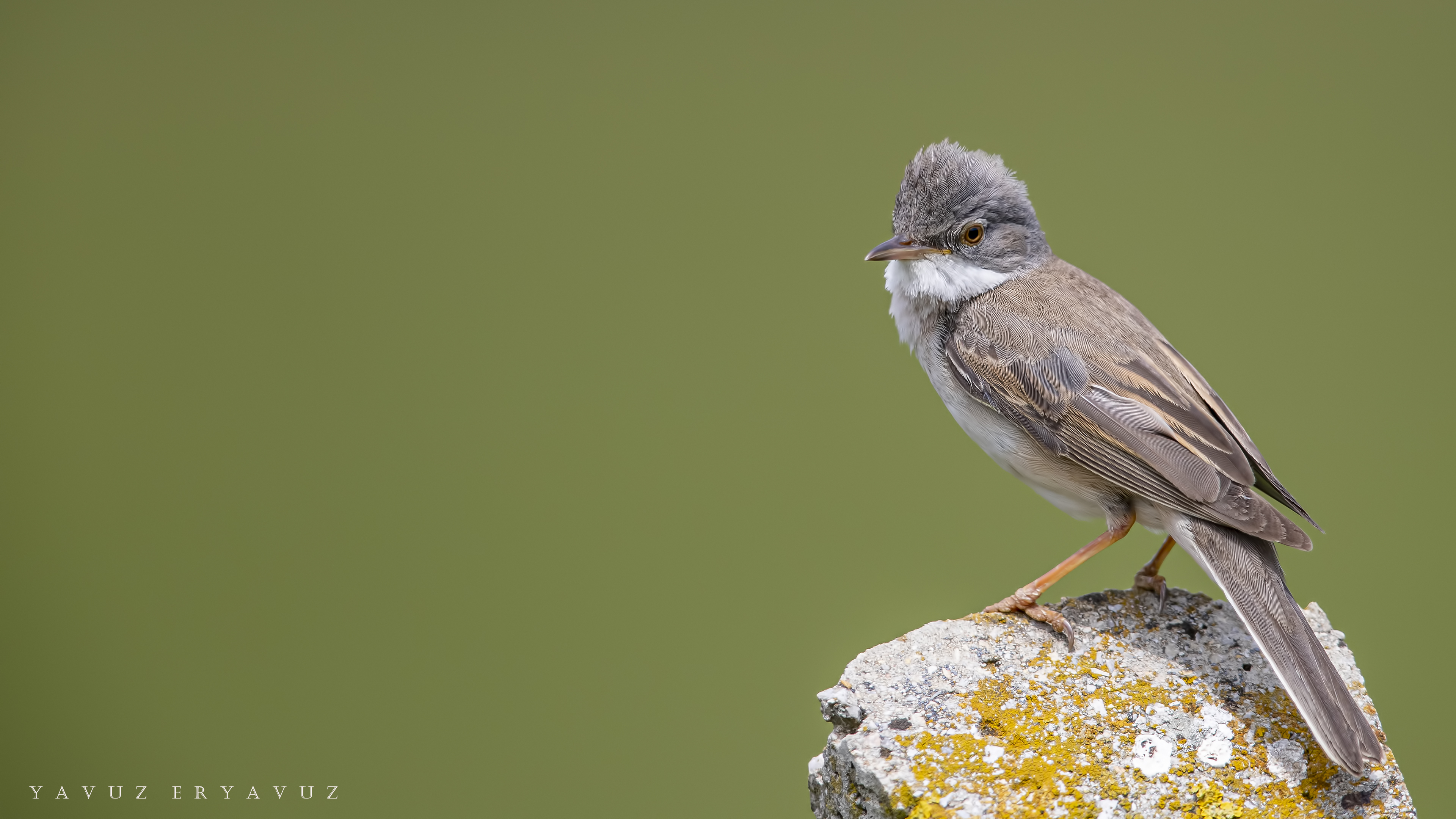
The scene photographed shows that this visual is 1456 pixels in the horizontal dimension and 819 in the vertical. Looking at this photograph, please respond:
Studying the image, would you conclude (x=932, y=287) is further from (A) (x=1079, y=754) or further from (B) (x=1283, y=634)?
(A) (x=1079, y=754)

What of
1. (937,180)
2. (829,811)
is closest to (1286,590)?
(829,811)

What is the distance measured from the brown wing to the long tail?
0.31 ft

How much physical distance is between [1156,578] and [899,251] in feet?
5.18

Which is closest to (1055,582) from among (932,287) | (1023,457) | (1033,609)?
(1033,609)

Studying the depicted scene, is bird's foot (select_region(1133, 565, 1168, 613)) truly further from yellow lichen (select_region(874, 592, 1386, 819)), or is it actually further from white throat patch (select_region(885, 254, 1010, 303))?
white throat patch (select_region(885, 254, 1010, 303))

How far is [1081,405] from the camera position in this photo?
12.1ft

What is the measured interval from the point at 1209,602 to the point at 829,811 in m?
1.54

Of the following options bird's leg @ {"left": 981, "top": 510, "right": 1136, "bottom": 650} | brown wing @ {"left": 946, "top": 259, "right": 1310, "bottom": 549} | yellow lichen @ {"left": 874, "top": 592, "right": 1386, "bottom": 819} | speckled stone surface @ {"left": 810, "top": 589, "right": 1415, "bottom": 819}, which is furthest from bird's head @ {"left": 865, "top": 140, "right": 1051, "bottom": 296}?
yellow lichen @ {"left": 874, "top": 592, "right": 1386, "bottom": 819}

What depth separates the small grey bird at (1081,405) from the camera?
123 inches

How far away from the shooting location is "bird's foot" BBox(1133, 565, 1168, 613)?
341 centimetres

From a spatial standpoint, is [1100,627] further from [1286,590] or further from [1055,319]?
[1055,319]

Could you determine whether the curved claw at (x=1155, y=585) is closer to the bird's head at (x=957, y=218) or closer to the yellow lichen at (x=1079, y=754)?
the yellow lichen at (x=1079, y=754)

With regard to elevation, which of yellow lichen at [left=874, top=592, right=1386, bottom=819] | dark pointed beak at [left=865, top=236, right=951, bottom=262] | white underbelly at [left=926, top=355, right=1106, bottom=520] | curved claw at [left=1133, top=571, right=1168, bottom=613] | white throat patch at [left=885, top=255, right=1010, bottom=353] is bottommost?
yellow lichen at [left=874, top=592, right=1386, bottom=819]

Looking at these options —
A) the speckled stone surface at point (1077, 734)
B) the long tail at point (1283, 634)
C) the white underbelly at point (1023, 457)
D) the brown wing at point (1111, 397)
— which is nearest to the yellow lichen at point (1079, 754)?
the speckled stone surface at point (1077, 734)
